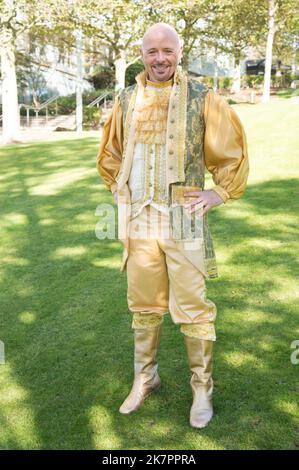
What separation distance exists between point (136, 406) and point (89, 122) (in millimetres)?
25365

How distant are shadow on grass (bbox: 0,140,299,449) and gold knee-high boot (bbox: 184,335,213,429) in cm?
8

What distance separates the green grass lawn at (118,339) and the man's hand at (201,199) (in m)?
1.33

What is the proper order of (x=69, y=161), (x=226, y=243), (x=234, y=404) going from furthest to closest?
1. (x=69, y=161)
2. (x=226, y=243)
3. (x=234, y=404)

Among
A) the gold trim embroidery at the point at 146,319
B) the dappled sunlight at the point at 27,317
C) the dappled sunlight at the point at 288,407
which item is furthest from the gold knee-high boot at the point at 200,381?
the dappled sunlight at the point at 27,317

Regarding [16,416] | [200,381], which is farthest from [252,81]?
[16,416]

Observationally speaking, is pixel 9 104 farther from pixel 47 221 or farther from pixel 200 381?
pixel 200 381

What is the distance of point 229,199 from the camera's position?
345 centimetres

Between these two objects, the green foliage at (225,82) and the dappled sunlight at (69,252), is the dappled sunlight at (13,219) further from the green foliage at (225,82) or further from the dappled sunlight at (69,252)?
the green foliage at (225,82)

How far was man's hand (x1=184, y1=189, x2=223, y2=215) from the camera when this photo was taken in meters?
3.39

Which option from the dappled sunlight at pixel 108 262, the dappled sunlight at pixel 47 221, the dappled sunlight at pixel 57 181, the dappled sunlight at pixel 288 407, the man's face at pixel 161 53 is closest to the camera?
the man's face at pixel 161 53

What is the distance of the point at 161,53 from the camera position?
10.6 feet

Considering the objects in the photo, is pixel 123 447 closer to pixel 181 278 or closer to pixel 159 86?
pixel 181 278

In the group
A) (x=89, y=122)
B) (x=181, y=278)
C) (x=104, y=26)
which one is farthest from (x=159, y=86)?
(x=89, y=122)

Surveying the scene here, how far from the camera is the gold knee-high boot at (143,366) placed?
3744 mm
